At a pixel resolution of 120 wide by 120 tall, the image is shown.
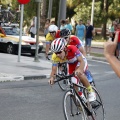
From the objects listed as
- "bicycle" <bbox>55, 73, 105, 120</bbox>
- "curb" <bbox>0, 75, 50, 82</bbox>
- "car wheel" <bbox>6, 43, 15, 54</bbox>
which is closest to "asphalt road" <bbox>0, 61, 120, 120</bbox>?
"curb" <bbox>0, 75, 50, 82</bbox>

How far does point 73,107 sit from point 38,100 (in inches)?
Result: 135

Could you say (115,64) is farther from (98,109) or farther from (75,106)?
(98,109)

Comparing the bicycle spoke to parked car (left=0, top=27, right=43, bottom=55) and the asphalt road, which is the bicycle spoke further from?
parked car (left=0, top=27, right=43, bottom=55)

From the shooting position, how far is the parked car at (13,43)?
21370mm

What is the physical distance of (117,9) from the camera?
4691 centimetres

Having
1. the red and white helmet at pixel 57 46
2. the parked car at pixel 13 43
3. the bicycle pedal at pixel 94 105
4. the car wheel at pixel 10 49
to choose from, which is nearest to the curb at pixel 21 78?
the bicycle pedal at pixel 94 105

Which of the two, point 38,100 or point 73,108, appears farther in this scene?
point 38,100

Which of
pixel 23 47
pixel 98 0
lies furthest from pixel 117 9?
pixel 23 47

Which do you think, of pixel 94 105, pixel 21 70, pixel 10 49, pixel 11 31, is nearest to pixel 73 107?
pixel 94 105

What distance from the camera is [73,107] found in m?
6.37

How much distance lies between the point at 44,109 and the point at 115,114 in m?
1.41

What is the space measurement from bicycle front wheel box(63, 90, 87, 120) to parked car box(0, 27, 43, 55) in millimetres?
14937

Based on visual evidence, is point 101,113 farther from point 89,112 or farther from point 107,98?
point 107,98

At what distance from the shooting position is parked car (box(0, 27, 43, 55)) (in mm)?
21370
